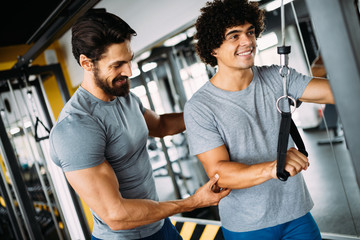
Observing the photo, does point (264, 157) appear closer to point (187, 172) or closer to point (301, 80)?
point (301, 80)

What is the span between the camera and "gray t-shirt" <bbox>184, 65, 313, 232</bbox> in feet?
4.38

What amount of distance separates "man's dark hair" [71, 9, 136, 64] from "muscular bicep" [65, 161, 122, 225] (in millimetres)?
518

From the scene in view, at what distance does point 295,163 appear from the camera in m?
1.06

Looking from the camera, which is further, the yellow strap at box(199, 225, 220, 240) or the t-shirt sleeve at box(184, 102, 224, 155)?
the yellow strap at box(199, 225, 220, 240)

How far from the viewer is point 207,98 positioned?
1396mm

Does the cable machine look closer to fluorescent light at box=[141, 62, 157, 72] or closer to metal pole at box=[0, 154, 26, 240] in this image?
metal pole at box=[0, 154, 26, 240]

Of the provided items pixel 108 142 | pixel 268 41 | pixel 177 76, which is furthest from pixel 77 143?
pixel 177 76

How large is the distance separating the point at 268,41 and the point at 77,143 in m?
1.82

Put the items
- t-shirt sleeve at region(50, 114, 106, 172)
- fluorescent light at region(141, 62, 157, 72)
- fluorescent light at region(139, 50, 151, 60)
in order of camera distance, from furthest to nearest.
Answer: fluorescent light at region(141, 62, 157, 72), fluorescent light at region(139, 50, 151, 60), t-shirt sleeve at region(50, 114, 106, 172)

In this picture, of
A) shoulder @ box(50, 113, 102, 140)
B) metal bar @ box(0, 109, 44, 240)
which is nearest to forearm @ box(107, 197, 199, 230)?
shoulder @ box(50, 113, 102, 140)

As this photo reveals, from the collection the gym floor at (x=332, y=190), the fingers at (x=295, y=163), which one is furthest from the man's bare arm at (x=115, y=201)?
the gym floor at (x=332, y=190)

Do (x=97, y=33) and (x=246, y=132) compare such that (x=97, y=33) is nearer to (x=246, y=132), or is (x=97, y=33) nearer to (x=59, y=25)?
(x=246, y=132)

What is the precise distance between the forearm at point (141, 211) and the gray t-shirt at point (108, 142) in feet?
0.73

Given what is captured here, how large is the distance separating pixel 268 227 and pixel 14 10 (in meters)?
3.26
